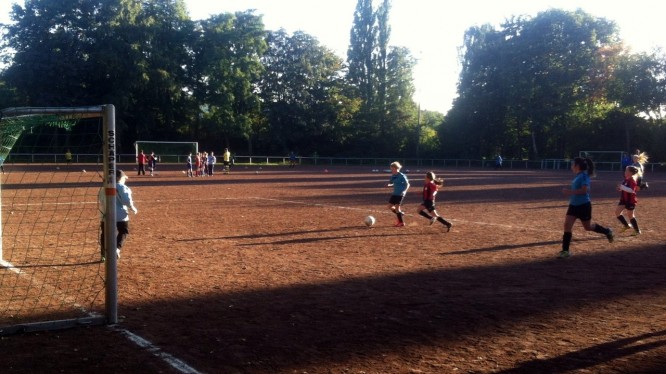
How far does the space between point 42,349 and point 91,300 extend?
1.99 m

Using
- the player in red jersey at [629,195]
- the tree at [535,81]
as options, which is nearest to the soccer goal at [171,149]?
the tree at [535,81]

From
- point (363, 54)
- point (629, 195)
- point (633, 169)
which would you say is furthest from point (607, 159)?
point (629, 195)

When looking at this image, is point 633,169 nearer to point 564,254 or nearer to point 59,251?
point 564,254

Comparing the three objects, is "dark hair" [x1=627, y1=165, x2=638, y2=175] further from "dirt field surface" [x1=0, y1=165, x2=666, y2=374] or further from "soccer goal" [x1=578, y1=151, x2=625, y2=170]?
"soccer goal" [x1=578, y1=151, x2=625, y2=170]

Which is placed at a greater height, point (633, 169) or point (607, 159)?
point (633, 169)

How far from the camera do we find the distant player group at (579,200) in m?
10.8

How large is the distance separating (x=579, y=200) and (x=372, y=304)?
5.09 m

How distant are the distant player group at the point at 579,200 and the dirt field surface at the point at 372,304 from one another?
0.98 ft

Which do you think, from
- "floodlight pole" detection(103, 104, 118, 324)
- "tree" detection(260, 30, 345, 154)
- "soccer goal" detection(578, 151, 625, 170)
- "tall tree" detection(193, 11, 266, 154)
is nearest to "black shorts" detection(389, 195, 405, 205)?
"floodlight pole" detection(103, 104, 118, 324)

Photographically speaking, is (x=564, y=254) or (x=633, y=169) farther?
(x=633, y=169)

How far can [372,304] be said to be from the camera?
24.8 feet

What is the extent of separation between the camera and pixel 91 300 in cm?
779

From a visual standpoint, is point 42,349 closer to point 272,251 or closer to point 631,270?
point 272,251

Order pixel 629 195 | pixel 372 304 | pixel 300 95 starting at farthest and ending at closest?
pixel 300 95 → pixel 629 195 → pixel 372 304
